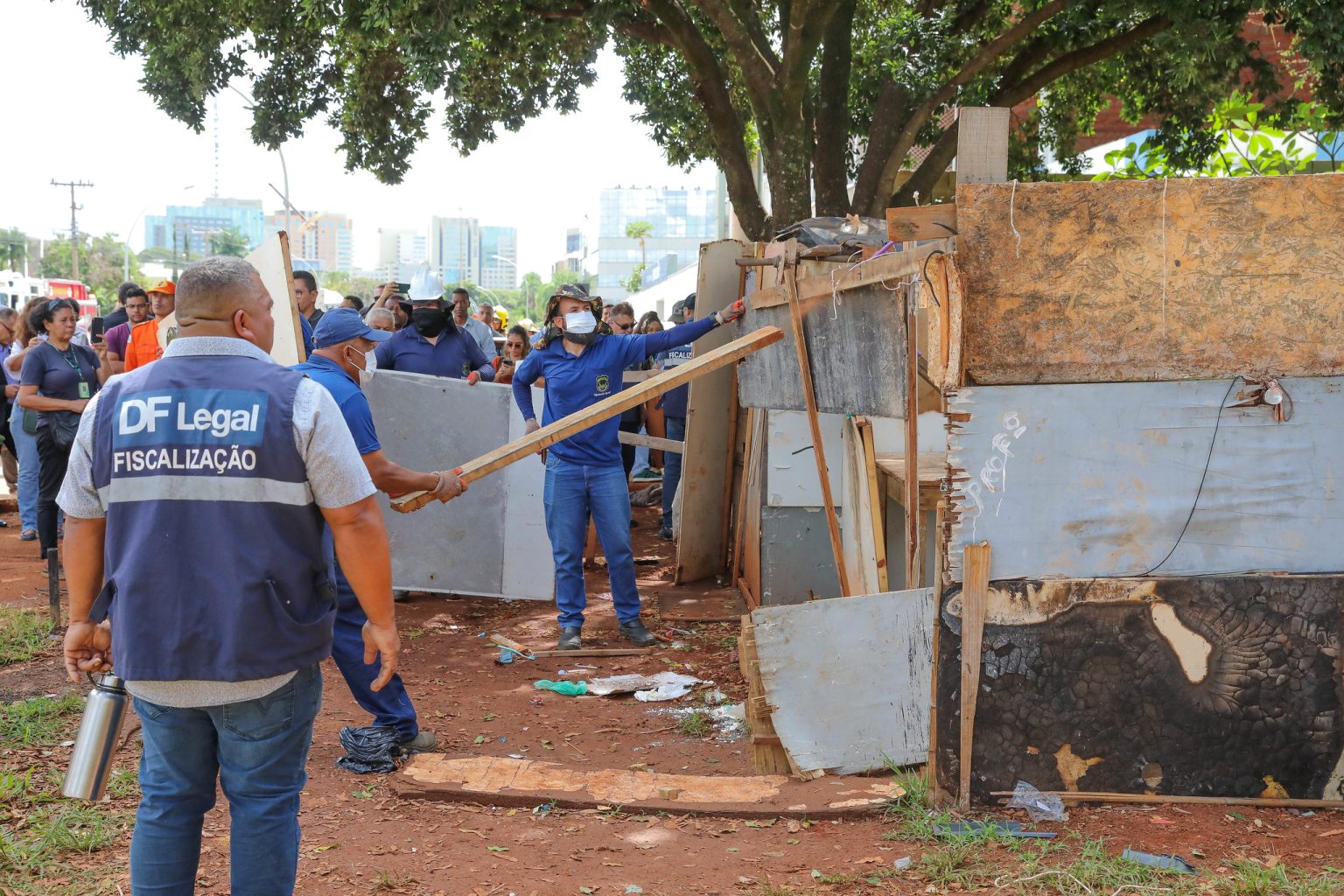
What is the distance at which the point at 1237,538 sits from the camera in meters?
4.14

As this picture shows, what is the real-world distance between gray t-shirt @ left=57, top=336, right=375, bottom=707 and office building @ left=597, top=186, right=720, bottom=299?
10964 centimetres

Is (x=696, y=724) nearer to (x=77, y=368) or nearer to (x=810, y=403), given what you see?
(x=810, y=403)

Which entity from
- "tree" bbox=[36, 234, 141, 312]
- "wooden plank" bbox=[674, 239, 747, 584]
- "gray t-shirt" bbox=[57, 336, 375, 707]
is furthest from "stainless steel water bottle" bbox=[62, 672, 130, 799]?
"tree" bbox=[36, 234, 141, 312]

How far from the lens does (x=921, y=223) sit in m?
4.04

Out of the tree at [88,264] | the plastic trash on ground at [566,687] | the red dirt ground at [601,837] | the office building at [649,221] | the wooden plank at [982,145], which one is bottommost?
the plastic trash on ground at [566,687]

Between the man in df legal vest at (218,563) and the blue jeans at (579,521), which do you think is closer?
the man in df legal vest at (218,563)

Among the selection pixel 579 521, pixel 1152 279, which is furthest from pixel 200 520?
pixel 579 521

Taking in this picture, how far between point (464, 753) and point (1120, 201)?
3.56 m

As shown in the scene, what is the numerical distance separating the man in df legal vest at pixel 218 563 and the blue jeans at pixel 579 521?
3.80 m

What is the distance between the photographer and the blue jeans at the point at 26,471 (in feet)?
32.8

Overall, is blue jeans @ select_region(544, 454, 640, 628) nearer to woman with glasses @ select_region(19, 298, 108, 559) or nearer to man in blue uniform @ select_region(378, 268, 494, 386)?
man in blue uniform @ select_region(378, 268, 494, 386)

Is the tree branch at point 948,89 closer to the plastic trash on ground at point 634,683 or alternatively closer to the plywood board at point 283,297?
the plastic trash on ground at point 634,683

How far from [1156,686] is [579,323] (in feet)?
12.6

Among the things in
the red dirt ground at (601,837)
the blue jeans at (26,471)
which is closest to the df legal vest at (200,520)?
the red dirt ground at (601,837)
